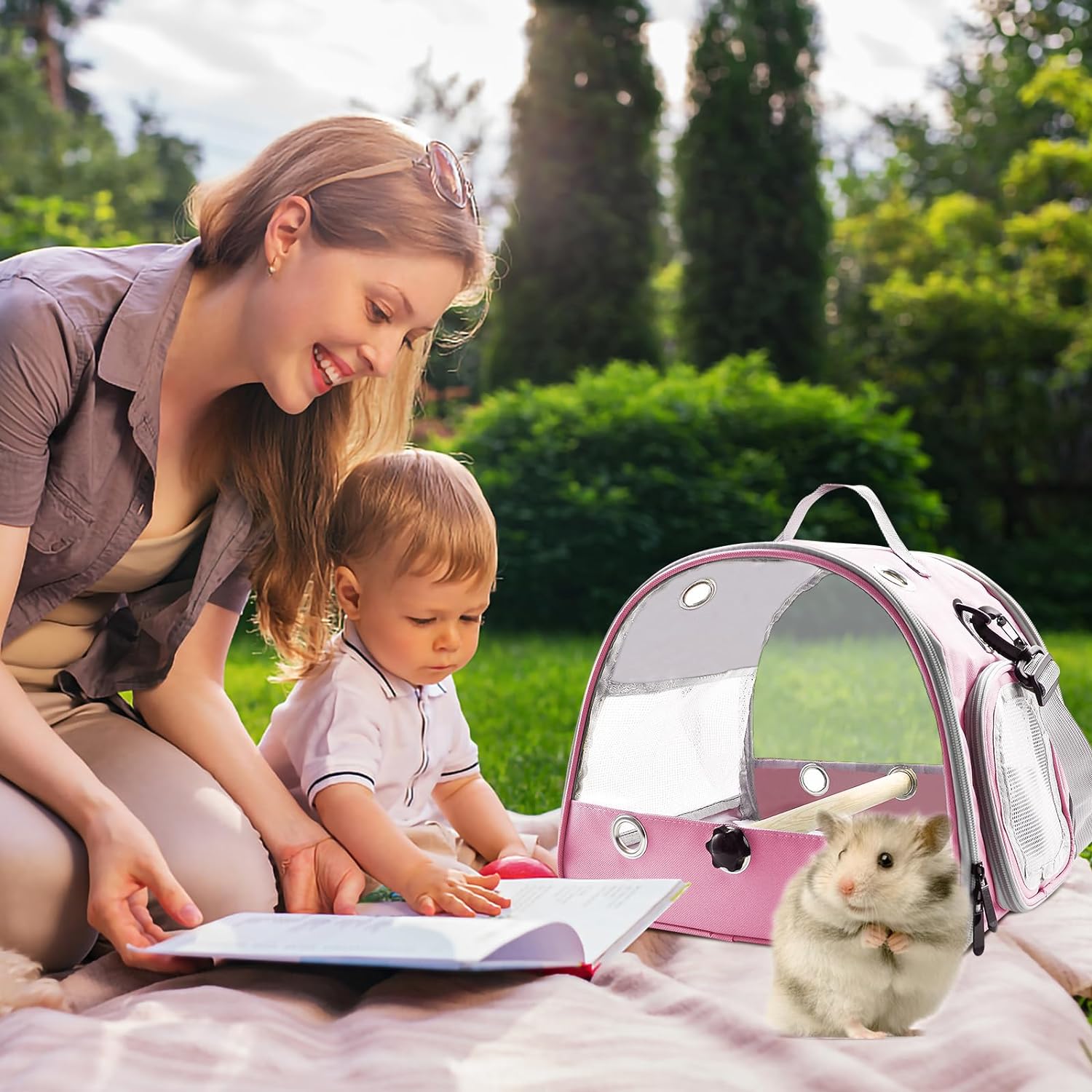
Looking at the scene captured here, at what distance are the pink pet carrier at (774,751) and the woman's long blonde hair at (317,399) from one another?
0.56 metres

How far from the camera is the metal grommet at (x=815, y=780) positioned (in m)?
2.40

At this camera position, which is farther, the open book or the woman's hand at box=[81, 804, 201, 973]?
the woman's hand at box=[81, 804, 201, 973]

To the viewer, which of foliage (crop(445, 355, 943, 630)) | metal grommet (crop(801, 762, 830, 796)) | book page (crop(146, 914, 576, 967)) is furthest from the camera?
foliage (crop(445, 355, 943, 630))

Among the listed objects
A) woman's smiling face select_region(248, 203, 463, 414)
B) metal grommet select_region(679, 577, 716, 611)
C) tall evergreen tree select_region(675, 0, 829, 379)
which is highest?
tall evergreen tree select_region(675, 0, 829, 379)

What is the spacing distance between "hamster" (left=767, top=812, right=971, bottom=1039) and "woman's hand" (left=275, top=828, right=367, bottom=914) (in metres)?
0.68

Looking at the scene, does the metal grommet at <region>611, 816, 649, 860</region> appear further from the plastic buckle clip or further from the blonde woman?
the plastic buckle clip

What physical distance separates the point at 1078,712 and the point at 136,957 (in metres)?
3.75

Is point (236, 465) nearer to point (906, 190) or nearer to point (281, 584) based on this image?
point (281, 584)

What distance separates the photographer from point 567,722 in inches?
159

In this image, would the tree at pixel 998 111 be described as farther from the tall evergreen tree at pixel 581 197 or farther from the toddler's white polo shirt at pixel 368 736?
the toddler's white polo shirt at pixel 368 736

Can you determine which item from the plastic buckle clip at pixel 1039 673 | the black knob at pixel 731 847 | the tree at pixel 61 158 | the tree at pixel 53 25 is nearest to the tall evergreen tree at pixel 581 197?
the tree at pixel 61 158

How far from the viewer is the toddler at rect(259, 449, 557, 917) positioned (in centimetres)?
194

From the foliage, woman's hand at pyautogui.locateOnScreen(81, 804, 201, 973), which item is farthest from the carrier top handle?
the foliage

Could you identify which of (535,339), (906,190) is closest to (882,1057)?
(535,339)
